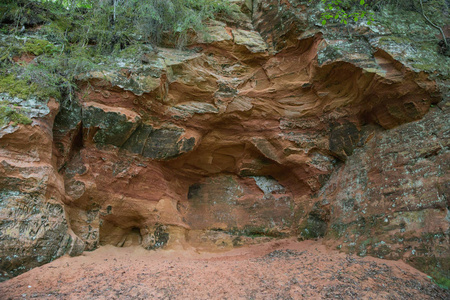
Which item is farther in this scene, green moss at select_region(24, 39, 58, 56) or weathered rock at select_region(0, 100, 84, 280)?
green moss at select_region(24, 39, 58, 56)

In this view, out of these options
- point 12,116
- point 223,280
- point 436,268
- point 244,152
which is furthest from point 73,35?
point 436,268

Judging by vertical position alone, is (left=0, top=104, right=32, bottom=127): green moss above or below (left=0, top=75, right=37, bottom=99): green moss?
below

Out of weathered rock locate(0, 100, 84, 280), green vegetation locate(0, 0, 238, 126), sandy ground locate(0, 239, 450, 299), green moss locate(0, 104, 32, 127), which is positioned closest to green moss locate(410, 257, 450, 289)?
sandy ground locate(0, 239, 450, 299)

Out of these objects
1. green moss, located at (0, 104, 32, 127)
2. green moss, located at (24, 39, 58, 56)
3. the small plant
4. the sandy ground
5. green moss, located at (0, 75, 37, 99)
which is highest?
the small plant

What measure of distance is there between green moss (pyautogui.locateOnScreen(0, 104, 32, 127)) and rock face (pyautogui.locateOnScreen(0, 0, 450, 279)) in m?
0.16

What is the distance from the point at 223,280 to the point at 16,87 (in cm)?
599

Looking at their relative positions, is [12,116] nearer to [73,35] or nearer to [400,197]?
[73,35]

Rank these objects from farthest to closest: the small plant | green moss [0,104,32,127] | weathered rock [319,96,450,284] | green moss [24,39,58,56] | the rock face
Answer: the small plant
green moss [24,39,58,56]
the rock face
green moss [0,104,32,127]
weathered rock [319,96,450,284]

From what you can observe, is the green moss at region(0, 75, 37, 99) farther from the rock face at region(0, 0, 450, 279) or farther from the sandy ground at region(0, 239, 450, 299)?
the sandy ground at region(0, 239, 450, 299)

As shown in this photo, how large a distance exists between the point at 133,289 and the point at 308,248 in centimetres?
456

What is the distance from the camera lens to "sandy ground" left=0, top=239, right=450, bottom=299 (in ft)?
16.2

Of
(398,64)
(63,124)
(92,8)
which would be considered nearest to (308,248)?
(398,64)

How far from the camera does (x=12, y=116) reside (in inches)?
235

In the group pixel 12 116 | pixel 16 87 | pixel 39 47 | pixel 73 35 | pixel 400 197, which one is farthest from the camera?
pixel 73 35
